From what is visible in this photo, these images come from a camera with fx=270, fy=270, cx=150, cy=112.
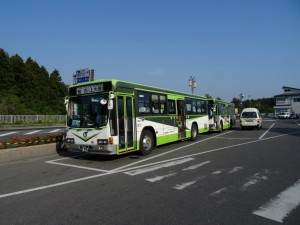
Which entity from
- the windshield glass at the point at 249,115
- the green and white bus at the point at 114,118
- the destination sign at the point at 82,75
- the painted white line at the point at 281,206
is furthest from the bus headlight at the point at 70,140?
the windshield glass at the point at 249,115

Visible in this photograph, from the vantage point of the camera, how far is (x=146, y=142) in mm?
11703

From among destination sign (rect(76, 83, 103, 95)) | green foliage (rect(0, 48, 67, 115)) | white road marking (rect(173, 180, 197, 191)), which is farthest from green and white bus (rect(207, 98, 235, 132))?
green foliage (rect(0, 48, 67, 115))

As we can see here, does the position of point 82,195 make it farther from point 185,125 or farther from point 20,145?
point 185,125

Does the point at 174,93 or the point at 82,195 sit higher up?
the point at 174,93

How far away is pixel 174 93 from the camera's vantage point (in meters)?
15.0

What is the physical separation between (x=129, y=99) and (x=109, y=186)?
4.68m

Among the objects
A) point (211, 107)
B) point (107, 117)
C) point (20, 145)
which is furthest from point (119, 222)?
point (211, 107)

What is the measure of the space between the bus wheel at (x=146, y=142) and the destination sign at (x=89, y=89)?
2.81m

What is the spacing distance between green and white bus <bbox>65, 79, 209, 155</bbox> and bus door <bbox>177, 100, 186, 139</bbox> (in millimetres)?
2113

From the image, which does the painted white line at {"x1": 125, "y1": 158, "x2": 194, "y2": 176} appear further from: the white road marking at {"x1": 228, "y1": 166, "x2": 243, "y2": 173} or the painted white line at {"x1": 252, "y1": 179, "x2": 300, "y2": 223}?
the painted white line at {"x1": 252, "y1": 179, "x2": 300, "y2": 223}

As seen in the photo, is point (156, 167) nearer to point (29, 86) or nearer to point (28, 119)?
point (28, 119)

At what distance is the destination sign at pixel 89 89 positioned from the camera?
9.97 m

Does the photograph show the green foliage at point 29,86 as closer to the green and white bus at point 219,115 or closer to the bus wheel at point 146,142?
the green and white bus at point 219,115

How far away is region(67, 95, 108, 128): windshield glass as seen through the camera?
9703 mm
